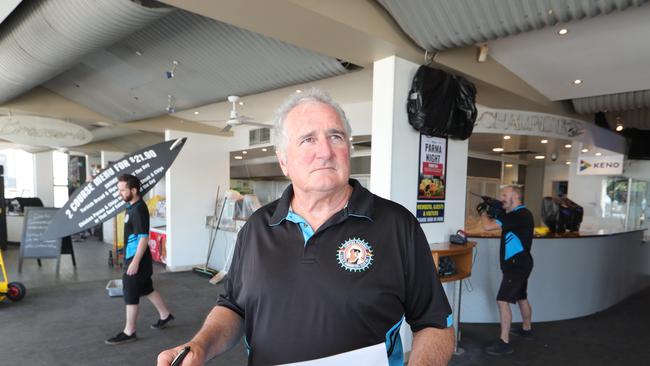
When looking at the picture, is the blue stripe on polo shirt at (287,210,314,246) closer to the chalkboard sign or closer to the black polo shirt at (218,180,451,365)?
the black polo shirt at (218,180,451,365)

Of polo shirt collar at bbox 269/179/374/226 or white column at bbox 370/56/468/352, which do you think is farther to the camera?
white column at bbox 370/56/468/352

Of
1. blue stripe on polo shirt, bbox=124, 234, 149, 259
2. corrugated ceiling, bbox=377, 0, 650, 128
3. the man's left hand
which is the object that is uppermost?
corrugated ceiling, bbox=377, 0, 650, 128

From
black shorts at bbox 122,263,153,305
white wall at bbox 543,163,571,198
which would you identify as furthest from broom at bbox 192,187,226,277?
white wall at bbox 543,163,571,198

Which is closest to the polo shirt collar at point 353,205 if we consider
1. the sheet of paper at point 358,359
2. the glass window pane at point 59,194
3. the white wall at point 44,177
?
the sheet of paper at point 358,359

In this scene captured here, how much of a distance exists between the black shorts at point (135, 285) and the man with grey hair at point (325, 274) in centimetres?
297

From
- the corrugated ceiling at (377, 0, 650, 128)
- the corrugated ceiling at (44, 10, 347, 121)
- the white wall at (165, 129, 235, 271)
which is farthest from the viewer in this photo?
the white wall at (165, 129, 235, 271)

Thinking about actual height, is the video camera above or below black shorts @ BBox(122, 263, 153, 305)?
above

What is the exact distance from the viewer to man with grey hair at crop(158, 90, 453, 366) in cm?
100

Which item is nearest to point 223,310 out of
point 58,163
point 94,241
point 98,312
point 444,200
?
point 444,200

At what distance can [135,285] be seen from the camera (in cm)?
363

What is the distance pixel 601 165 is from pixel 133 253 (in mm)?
7797

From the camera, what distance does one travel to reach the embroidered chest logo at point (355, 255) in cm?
103

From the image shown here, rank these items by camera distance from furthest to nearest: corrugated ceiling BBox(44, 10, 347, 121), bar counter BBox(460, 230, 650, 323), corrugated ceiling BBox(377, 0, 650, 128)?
1. bar counter BBox(460, 230, 650, 323)
2. corrugated ceiling BBox(44, 10, 347, 121)
3. corrugated ceiling BBox(377, 0, 650, 128)

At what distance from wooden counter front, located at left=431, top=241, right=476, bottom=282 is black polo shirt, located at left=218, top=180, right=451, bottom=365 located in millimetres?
1942
